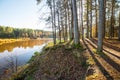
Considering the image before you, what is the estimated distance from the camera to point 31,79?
10352 mm

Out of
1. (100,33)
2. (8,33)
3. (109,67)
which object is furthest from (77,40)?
(8,33)

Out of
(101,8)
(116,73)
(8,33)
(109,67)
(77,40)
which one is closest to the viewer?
(116,73)

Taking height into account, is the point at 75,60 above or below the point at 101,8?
below

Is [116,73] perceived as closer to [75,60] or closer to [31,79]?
[75,60]

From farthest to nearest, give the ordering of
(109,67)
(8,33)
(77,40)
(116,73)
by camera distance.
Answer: (8,33), (77,40), (109,67), (116,73)

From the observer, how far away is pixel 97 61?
26.3 ft

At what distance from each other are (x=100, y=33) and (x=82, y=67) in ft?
11.1

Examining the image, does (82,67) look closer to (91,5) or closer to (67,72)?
(67,72)

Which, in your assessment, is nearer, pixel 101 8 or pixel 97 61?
pixel 97 61

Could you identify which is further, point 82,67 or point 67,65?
point 67,65

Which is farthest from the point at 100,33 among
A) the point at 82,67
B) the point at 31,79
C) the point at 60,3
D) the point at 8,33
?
the point at 8,33

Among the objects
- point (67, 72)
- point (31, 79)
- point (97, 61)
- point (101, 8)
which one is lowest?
point (31, 79)

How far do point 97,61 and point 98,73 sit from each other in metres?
1.71

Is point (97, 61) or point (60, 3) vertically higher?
point (60, 3)
